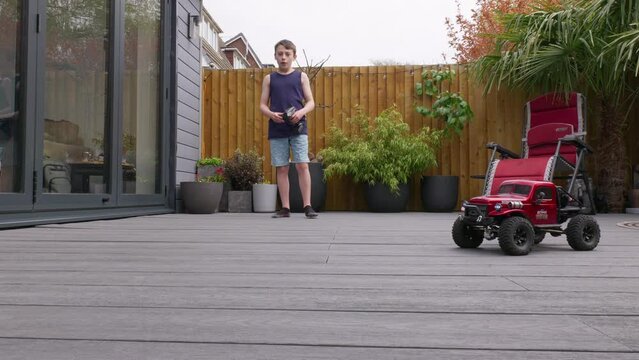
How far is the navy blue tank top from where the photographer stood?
4.56 meters

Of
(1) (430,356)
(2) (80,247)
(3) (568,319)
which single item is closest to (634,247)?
(3) (568,319)

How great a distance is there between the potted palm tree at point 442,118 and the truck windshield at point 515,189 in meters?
3.46

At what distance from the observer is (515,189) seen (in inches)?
90.3

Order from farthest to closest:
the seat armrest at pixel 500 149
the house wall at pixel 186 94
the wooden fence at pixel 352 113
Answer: the wooden fence at pixel 352 113 < the house wall at pixel 186 94 < the seat armrest at pixel 500 149

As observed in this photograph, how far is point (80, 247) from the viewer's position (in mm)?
2217

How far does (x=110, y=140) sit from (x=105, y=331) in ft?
11.1

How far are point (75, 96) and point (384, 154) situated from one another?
3.07 meters

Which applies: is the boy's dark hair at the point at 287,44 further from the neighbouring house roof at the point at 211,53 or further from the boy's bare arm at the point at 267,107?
the neighbouring house roof at the point at 211,53

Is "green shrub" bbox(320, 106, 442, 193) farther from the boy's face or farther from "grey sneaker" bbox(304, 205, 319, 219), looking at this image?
the boy's face

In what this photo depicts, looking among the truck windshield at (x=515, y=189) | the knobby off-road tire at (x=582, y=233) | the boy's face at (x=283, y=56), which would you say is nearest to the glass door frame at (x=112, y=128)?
the boy's face at (x=283, y=56)

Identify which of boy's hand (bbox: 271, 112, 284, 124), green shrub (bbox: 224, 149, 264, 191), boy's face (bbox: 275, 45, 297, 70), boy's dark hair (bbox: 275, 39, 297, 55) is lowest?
green shrub (bbox: 224, 149, 264, 191)

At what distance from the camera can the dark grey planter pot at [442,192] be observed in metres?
5.84

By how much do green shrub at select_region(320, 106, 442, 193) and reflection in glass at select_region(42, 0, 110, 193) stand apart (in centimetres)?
250

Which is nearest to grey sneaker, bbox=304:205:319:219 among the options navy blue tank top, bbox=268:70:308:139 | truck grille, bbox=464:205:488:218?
navy blue tank top, bbox=268:70:308:139
